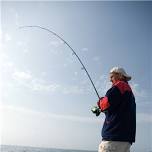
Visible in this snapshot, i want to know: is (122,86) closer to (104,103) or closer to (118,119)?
(104,103)

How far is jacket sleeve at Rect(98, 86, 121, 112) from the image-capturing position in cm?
534

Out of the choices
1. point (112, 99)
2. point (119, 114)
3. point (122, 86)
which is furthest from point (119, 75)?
point (119, 114)

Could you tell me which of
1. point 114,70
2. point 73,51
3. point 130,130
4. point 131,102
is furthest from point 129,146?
point 73,51

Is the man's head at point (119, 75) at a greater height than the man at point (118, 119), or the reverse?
the man's head at point (119, 75)

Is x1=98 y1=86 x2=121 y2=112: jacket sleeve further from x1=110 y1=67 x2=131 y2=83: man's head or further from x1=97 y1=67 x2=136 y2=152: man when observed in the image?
x1=110 y1=67 x2=131 y2=83: man's head

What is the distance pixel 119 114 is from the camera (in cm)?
536

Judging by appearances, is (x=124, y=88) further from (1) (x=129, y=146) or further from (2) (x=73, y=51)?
(2) (x=73, y=51)

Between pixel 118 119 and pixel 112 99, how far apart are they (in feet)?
0.94

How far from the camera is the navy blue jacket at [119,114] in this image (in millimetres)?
5324

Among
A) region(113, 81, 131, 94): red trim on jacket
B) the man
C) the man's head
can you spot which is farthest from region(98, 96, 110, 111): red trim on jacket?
the man's head

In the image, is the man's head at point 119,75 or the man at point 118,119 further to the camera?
the man's head at point 119,75

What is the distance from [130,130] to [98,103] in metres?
0.59

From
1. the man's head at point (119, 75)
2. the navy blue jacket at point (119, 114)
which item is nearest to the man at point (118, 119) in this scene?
the navy blue jacket at point (119, 114)

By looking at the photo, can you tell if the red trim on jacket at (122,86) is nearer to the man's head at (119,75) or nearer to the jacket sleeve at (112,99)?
the jacket sleeve at (112,99)
